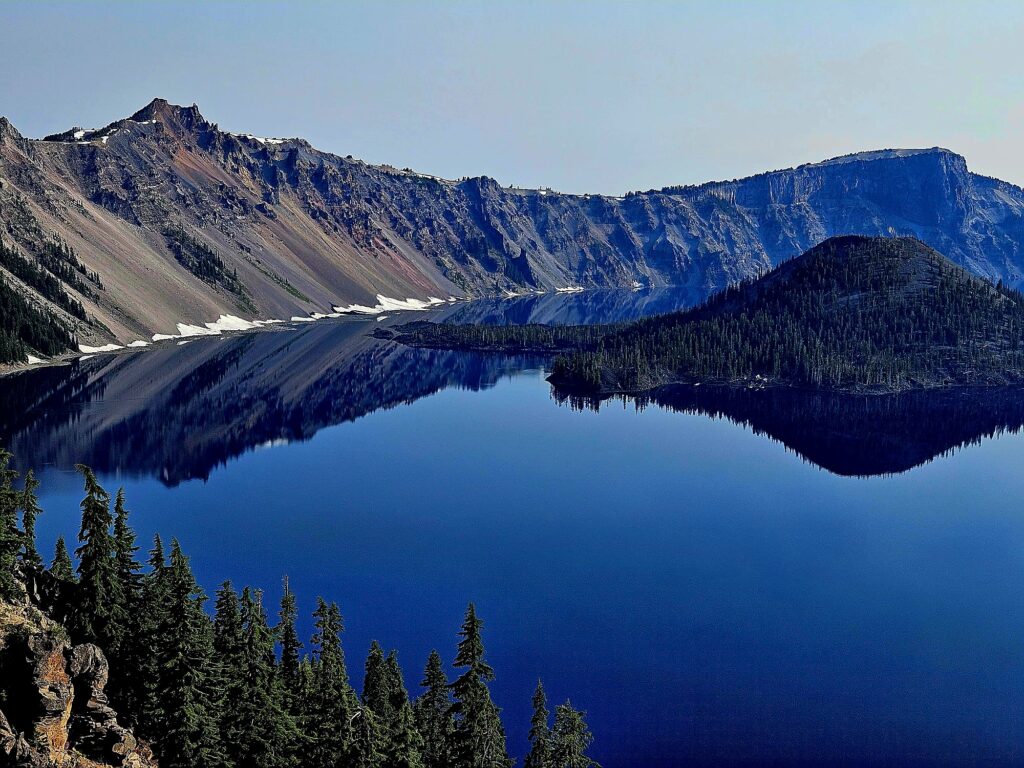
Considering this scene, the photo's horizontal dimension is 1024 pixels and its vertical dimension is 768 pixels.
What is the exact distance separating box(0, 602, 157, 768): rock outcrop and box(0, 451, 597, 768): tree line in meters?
2.18

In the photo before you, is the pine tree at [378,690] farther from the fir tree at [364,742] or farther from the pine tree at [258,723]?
the fir tree at [364,742]

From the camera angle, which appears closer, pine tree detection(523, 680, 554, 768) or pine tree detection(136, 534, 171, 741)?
pine tree detection(136, 534, 171, 741)

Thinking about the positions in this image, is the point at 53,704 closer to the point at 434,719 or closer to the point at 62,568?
the point at 62,568

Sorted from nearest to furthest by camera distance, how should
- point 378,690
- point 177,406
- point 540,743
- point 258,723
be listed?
point 258,723
point 540,743
point 378,690
point 177,406

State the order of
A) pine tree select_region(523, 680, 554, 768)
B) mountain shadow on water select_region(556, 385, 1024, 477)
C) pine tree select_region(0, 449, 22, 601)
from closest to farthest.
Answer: pine tree select_region(0, 449, 22, 601)
pine tree select_region(523, 680, 554, 768)
mountain shadow on water select_region(556, 385, 1024, 477)

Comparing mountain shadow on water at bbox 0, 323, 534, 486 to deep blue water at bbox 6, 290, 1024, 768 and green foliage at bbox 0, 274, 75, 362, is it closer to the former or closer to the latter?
deep blue water at bbox 6, 290, 1024, 768

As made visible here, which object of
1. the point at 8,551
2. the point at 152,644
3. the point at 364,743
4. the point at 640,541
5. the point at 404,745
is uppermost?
the point at 8,551

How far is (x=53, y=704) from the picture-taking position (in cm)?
3142

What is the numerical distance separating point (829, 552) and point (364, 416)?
8956cm

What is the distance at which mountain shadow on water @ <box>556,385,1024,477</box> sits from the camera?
124312mm

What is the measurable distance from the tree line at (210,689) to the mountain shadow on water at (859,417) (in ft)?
294

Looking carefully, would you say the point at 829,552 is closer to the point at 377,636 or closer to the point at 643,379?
the point at 377,636

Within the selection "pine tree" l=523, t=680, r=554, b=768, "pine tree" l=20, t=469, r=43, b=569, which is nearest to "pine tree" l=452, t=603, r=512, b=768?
"pine tree" l=523, t=680, r=554, b=768

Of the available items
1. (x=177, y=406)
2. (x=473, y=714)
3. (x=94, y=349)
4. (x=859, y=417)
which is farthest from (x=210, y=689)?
(x=94, y=349)
